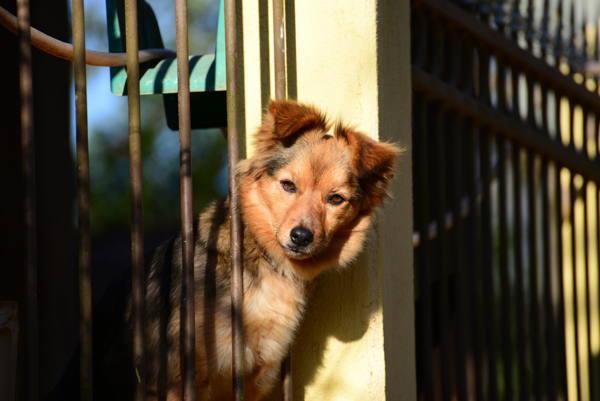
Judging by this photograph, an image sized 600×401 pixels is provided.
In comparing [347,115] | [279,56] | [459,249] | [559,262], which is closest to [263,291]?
[347,115]

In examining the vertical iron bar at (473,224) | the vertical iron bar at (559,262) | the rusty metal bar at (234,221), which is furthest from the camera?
the vertical iron bar at (559,262)

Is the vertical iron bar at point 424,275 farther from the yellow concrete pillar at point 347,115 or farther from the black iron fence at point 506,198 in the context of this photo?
the yellow concrete pillar at point 347,115

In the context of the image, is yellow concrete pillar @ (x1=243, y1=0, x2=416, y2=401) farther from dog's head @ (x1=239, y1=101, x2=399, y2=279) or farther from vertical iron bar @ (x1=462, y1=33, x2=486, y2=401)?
vertical iron bar @ (x1=462, y1=33, x2=486, y2=401)

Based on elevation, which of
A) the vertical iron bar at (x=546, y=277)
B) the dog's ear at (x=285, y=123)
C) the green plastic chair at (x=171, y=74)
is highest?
the green plastic chair at (x=171, y=74)

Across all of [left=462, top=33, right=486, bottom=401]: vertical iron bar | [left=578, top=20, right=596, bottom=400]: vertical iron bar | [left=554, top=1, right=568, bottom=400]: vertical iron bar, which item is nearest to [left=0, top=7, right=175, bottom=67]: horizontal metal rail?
[left=462, top=33, right=486, bottom=401]: vertical iron bar

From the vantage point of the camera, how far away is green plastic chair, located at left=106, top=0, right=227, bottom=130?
157 inches

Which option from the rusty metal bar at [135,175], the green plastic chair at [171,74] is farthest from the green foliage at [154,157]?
the rusty metal bar at [135,175]

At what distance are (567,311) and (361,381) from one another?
1.88m

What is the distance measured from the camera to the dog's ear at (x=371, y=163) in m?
3.72

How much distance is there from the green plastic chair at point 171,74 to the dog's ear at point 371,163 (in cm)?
61

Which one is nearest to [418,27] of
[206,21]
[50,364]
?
[50,364]

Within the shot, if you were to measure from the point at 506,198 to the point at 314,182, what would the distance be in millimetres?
1425

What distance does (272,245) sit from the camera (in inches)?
148

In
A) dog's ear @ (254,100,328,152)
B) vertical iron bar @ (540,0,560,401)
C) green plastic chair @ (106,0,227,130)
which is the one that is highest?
green plastic chair @ (106,0,227,130)
